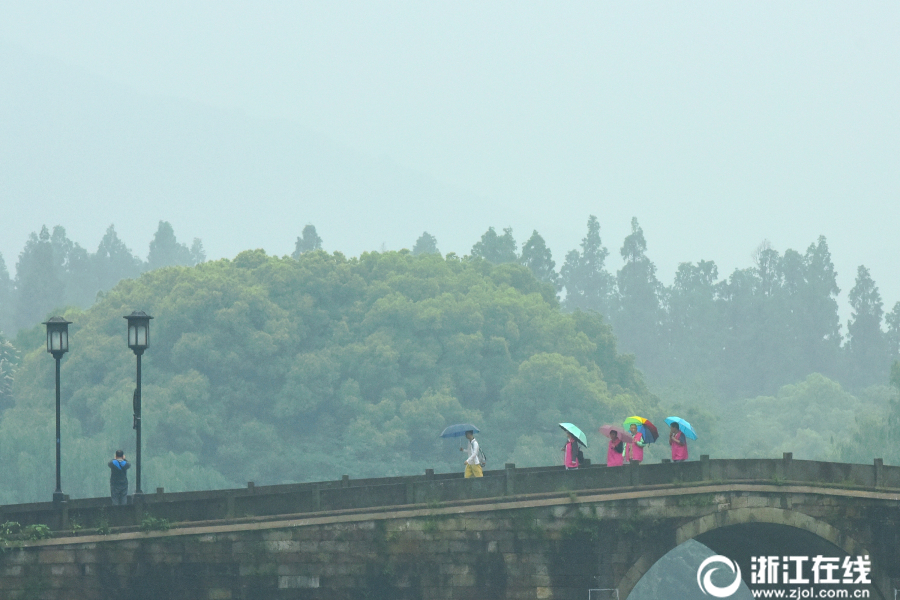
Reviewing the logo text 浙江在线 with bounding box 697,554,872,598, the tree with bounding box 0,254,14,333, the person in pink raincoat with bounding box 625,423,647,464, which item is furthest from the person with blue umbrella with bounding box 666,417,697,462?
the tree with bounding box 0,254,14,333

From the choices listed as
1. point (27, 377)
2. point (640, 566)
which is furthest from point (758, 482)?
point (27, 377)

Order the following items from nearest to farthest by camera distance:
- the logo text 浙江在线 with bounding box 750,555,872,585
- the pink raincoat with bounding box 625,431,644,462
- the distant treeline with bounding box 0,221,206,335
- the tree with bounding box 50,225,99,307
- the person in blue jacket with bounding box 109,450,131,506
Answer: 1. the person in blue jacket with bounding box 109,450,131,506
2. the logo text 浙江在线 with bounding box 750,555,872,585
3. the pink raincoat with bounding box 625,431,644,462
4. the distant treeline with bounding box 0,221,206,335
5. the tree with bounding box 50,225,99,307

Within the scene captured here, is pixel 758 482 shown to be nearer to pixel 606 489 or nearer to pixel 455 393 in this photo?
pixel 606 489

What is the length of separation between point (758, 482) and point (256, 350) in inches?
1830

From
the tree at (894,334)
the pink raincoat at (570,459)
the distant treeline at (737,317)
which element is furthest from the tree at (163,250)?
the pink raincoat at (570,459)

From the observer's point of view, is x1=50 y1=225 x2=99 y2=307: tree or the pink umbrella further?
x1=50 y1=225 x2=99 y2=307: tree

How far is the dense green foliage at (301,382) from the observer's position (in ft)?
224

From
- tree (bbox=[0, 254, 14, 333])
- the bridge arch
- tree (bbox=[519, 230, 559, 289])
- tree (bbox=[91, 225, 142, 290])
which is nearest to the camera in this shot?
the bridge arch

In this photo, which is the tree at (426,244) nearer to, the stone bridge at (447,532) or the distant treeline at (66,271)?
the distant treeline at (66,271)

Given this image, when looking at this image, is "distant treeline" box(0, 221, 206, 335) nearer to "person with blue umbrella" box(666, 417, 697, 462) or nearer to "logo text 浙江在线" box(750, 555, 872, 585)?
"logo text 浙江在线" box(750, 555, 872, 585)

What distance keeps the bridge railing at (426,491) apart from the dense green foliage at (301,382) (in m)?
38.8

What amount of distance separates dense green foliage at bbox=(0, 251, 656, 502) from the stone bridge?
38.9m

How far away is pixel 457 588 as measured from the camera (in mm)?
26688

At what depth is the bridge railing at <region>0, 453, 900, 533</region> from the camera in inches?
1008
